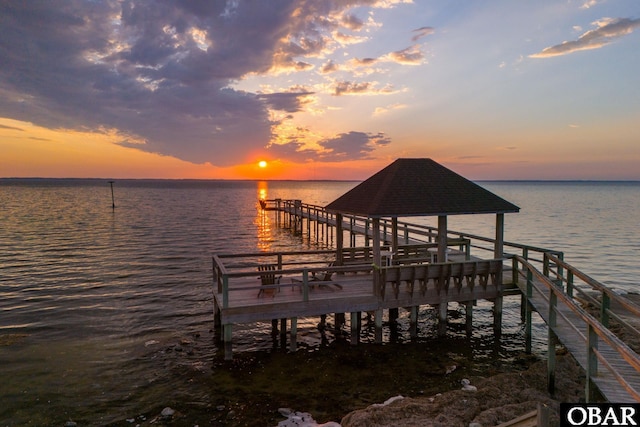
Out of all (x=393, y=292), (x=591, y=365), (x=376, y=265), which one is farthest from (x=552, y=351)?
(x=376, y=265)

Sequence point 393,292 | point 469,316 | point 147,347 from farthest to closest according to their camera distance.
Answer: point 469,316, point 147,347, point 393,292

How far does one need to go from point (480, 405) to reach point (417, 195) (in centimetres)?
612

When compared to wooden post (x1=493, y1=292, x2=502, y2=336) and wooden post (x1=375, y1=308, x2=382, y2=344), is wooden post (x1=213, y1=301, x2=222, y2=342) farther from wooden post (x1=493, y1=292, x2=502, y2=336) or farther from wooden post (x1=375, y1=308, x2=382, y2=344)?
wooden post (x1=493, y1=292, x2=502, y2=336)

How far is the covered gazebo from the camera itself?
37.4 feet

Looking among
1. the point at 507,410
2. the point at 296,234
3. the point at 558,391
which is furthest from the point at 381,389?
the point at 296,234

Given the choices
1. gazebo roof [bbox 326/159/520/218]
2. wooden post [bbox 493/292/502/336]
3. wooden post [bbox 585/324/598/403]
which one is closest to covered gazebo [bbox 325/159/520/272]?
gazebo roof [bbox 326/159/520/218]

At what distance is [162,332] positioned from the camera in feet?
44.4

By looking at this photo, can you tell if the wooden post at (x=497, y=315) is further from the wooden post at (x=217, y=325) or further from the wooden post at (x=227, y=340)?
the wooden post at (x=217, y=325)

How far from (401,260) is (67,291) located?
15.6m

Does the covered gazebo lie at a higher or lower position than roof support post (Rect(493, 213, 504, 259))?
higher

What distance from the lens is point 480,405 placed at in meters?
7.59

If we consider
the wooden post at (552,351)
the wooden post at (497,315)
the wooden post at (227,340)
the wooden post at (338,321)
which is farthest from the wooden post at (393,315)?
the wooden post at (227,340)

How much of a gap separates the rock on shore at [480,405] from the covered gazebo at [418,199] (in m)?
4.17

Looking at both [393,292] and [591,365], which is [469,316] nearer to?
[393,292]
